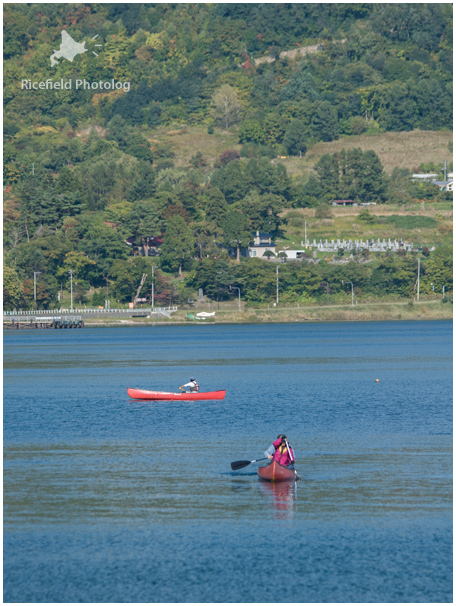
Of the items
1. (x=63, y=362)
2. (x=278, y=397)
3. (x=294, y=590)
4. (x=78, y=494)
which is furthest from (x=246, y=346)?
(x=294, y=590)

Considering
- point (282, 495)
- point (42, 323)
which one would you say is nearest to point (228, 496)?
point (282, 495)

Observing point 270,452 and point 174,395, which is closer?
point 270,452

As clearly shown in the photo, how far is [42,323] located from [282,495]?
481ft

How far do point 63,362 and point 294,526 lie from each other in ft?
247

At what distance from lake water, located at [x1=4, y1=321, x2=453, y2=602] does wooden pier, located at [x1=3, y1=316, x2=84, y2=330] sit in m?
101

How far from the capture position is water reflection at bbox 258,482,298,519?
109 ft

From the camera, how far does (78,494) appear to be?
35.9 metres

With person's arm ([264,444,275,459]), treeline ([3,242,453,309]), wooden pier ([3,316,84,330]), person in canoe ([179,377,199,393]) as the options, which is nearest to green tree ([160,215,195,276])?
treeline ([3,242,453,309])

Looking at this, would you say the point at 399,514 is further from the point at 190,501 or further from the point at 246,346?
the point at 246,346

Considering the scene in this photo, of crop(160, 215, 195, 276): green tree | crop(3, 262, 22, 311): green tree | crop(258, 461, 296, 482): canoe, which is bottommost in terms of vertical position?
crop(258, 461, 296, 482): canoe

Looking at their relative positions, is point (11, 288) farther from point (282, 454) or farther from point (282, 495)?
point (282, 495)

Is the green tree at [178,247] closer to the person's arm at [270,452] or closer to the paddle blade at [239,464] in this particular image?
the paddle blade at [239,464]

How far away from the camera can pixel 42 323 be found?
580ft

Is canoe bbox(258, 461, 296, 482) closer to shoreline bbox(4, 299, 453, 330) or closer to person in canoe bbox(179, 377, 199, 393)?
person in canoe bbox(179, 377, 199, 393)
